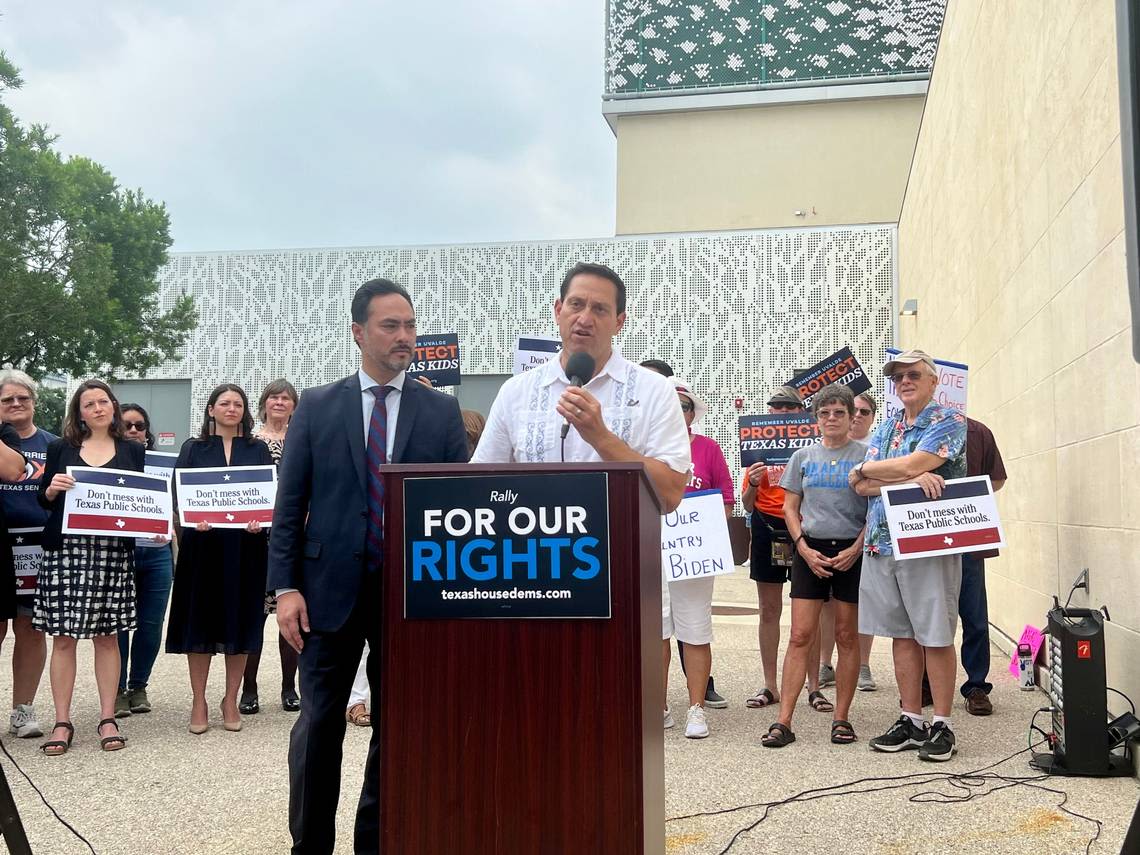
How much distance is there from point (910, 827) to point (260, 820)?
260 cm

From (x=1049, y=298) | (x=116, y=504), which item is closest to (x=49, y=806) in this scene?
(x=116, y=504)

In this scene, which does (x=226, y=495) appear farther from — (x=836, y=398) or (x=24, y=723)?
(x=836, y=398)

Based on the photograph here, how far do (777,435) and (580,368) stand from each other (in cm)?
463

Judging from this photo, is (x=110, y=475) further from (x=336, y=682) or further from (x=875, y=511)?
(x=875, y=511)

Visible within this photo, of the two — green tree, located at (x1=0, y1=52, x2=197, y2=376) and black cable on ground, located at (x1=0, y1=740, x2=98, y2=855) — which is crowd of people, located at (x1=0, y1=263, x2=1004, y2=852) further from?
green tree, located at (x1=0, y1=52, x2=197, y2=376)

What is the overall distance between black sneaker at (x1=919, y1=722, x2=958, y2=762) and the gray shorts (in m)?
0.42

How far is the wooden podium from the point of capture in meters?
2.34

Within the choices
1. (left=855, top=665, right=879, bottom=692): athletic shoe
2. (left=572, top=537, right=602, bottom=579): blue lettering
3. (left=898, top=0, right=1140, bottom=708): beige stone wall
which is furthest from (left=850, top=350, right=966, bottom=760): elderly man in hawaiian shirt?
(left=572, top=537, right=602, bottom=579): blue lettering

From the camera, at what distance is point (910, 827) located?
403cm

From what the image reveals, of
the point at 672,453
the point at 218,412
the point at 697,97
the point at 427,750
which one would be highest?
the point at 697,97

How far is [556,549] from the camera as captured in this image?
2.39 meters

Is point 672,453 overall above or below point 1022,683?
above

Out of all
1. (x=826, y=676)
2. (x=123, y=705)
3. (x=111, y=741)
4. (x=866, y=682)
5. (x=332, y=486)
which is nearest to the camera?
(x=332, y=486)

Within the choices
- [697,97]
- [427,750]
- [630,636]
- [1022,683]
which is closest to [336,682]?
[427,750]
